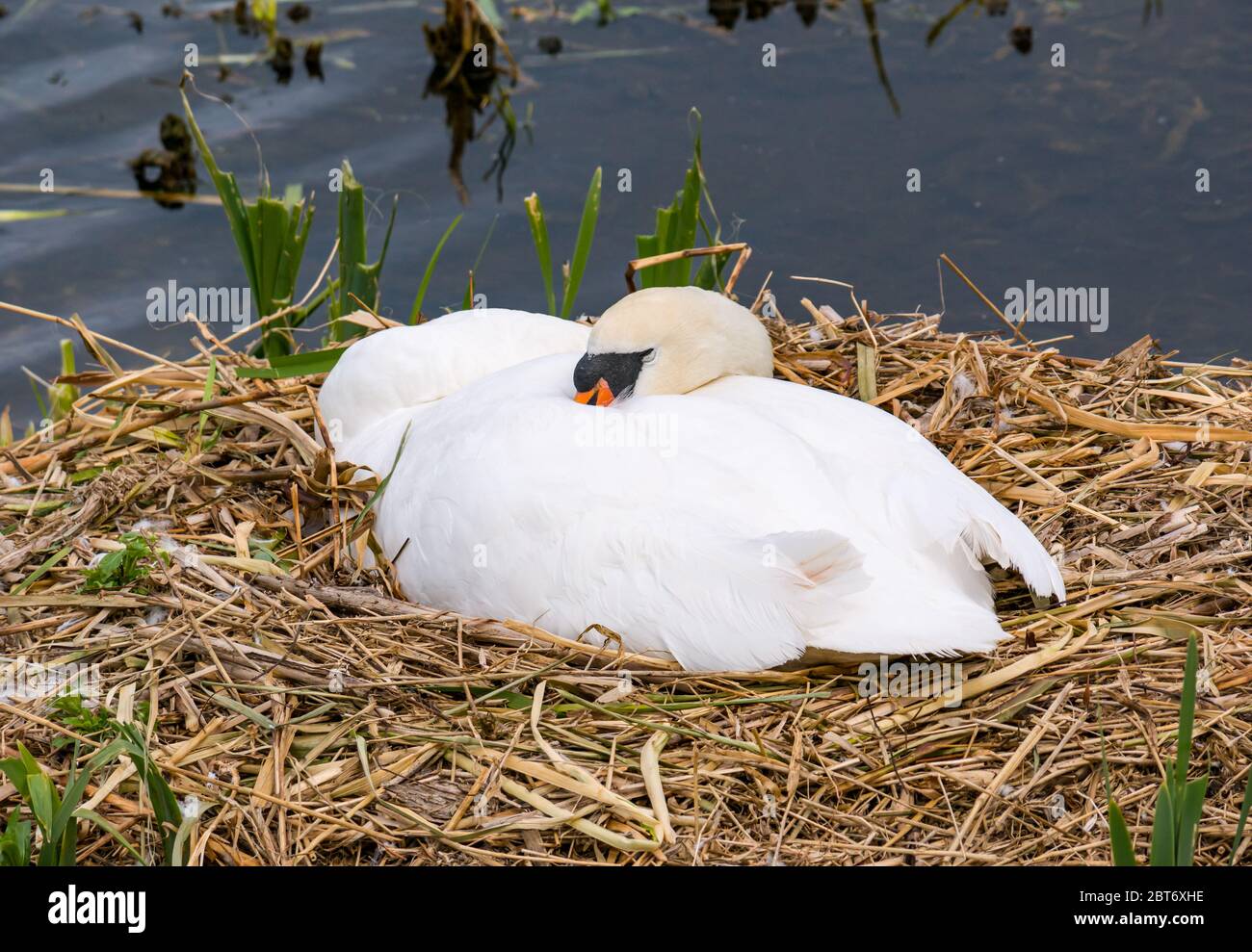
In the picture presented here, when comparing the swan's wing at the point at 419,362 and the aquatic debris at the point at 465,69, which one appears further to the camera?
the aquatic debris at the point at 465,69

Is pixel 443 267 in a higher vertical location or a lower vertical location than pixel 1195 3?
lower

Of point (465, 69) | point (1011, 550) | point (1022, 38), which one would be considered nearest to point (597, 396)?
point (1011, 550)

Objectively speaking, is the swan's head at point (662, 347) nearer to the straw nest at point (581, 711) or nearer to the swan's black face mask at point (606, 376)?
the swan's black face mask at point (606, 376)

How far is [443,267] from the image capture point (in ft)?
24.3

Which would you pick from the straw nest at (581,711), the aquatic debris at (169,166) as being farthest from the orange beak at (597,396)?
the aquatic debris at (169,166)

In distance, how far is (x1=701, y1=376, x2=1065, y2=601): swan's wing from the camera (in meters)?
3.36

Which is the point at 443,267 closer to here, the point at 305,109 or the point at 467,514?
the point at 305,109

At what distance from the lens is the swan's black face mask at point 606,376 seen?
3764mm

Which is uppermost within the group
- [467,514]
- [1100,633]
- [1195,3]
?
[1195,3]

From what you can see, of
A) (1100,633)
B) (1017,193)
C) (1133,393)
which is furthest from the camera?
(1017,193)

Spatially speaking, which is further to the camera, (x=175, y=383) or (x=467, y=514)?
(x=175, y=383)

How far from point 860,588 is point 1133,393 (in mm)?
1773

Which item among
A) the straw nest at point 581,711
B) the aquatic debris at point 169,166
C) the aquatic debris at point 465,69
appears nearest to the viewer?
the straw nest at point 581,711
